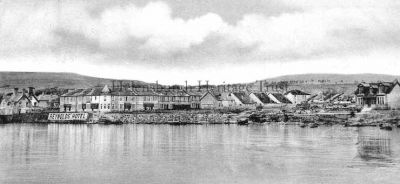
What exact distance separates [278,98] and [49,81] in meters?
29.6

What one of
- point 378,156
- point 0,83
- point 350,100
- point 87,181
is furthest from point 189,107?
point 87,181

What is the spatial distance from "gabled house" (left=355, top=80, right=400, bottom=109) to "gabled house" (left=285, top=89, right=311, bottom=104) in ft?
56.7

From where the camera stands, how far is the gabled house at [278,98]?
44266mm

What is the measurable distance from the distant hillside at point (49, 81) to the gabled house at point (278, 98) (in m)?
16.4

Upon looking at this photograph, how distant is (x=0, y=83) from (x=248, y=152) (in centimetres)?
4207

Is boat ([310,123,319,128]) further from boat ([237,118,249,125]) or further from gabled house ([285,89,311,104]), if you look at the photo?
gabled house ([285,89,311,104])

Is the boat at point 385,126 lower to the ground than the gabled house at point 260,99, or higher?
lower

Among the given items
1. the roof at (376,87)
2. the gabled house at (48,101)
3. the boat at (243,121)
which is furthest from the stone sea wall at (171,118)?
the roof at (376,87)

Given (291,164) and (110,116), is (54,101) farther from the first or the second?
(291,164)

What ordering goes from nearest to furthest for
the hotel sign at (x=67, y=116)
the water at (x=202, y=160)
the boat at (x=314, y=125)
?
the water at (x=202, y=160) < the boat at (x=314, y=125) < the hotel sign at (x=67, y=116)

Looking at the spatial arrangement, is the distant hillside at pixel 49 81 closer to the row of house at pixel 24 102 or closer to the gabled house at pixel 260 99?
the row of house at pixel 24 102

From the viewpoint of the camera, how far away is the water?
39.5ft

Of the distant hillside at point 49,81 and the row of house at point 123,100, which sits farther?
the distant hillside at point 49,81

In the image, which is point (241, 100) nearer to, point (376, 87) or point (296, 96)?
point (296, 96)
